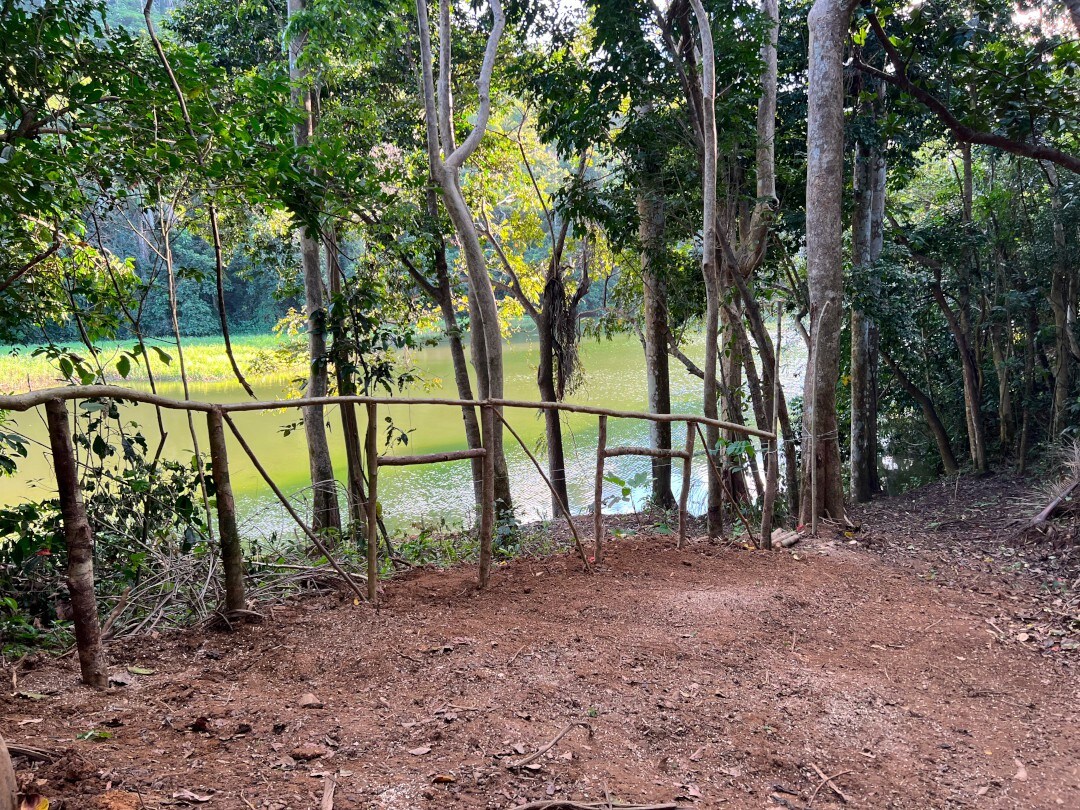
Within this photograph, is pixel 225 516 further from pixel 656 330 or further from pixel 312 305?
pixel 656 330

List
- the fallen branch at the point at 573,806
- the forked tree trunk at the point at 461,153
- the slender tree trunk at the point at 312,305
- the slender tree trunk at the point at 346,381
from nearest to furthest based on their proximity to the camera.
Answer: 1. the fallen branch at the point at 573,806
2. the slender tree trunk at the point at 346,381
3. the forked tree trunk at the point at 461,153
4. the slender tree trunk at the point at 312,305

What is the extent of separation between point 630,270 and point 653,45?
4.45 metres

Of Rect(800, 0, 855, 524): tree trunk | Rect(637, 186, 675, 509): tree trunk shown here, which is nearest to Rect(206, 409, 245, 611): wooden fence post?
Rect(800, 0, 855, 524): tree trunk

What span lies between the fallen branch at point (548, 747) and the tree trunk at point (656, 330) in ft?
22.1

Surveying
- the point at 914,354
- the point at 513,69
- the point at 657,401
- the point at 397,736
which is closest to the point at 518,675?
the point at 397,736

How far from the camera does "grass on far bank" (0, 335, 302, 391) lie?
453 inches

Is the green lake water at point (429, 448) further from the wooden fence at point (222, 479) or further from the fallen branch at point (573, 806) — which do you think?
the fallen branch at point (573, 806)

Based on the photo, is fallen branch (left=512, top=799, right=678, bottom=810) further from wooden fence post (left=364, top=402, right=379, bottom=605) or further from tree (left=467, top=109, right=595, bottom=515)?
tree (left=467, top=109, right=595, bottom=515)

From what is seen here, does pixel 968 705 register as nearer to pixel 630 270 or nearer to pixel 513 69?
pixel 513 69

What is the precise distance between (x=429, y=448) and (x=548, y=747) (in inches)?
542

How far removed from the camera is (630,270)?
11.1m

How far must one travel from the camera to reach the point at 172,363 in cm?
759

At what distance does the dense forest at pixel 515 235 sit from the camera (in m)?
3.92

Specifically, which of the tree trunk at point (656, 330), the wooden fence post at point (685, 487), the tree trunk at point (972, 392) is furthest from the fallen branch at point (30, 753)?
the tree trunk at point (972, 392)
